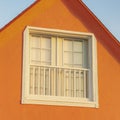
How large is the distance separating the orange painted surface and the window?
200mm

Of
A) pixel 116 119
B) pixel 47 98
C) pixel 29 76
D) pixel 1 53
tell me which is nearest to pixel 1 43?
pixel 1 53

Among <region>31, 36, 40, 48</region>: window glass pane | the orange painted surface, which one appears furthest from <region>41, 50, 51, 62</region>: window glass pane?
the orange painted surface

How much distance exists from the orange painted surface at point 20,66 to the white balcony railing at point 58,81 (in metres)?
0.51

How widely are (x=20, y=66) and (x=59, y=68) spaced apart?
1385 mm

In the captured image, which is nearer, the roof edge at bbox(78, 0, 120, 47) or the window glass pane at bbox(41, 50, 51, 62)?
the window glass pane at bbox(41, 50, 51, 62)

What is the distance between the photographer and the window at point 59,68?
44.9ft

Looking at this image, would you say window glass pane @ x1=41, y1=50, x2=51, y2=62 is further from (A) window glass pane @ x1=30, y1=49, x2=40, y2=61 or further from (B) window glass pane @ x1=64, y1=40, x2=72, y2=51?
(B) window glass pane @ x1=64, y1=40, x2=72, y2=51

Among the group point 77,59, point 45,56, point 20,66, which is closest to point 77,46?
point 77,59

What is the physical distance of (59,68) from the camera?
14.1m

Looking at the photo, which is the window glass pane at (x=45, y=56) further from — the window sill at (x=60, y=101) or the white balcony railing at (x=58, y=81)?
the window sill at (x=60, y=101)

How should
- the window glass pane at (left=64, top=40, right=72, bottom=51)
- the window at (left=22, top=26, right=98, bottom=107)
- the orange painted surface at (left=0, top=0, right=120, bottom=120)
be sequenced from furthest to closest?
1. the window glass pane at (left=64, top=40, right=72, bottom=51)
2. the window at (left=22, top=26, right=98, bottom=107)
3. the orange painted surface at (left=0, top=0, right=120, bottom=120)

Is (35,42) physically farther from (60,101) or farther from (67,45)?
(60,101)

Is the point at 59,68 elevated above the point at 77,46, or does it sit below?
below

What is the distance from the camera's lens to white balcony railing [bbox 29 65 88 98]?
13781 mm
